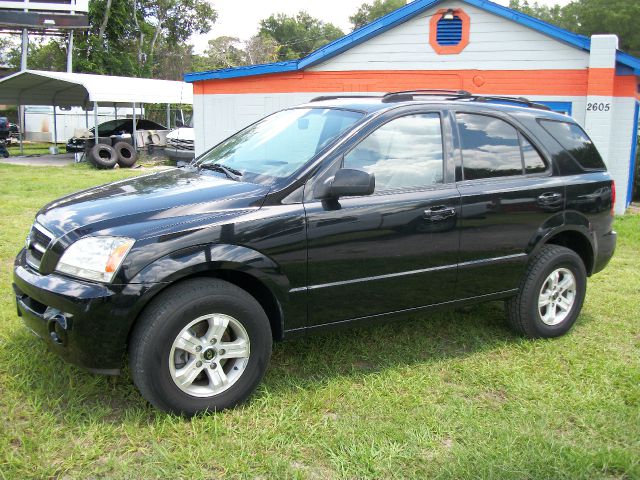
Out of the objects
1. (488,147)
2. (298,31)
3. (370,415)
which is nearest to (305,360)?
(370,415)

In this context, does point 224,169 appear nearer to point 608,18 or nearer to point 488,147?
point 488,147

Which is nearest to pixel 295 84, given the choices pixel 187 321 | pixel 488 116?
pixel 488 116

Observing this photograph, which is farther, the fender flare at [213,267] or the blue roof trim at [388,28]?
the blue roof trim at [388,28]

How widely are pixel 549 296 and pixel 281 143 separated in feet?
7.92

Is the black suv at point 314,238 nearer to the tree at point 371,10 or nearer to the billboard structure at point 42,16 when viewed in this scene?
the billboard structure at point 42,16

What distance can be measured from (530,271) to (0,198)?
33.1 feet

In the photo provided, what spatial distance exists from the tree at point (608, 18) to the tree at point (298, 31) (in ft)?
93.4

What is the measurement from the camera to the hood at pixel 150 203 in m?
3.45

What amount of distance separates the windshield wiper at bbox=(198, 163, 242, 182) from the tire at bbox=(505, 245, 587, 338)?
231cm

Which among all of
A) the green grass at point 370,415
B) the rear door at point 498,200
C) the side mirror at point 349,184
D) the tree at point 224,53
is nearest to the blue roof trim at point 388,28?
the rear door at point 498,200

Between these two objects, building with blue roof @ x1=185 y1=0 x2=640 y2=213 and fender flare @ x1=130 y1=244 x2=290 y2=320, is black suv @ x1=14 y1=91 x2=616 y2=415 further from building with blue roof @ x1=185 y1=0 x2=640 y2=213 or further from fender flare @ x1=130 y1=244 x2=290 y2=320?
building with blue roof @ x1=185 y1=0 x2=640 y2=213

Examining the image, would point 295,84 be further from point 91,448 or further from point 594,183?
point 91,448

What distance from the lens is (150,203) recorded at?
3592 mm

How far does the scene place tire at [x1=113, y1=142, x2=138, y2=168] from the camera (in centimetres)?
1955
